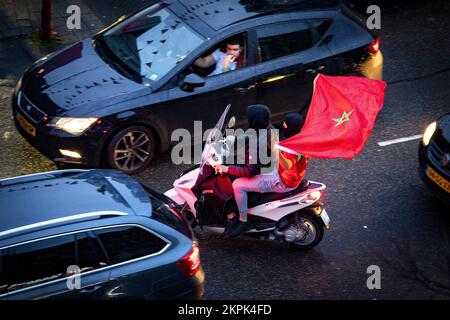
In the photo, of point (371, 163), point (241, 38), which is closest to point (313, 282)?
point (371, 163)

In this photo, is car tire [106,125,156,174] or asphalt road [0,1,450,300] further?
car tire [106,125,156,174]

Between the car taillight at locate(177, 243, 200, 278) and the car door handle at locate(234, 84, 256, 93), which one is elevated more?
the car door handle at locate(234, 84, 256, 93)

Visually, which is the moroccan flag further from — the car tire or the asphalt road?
the car tire

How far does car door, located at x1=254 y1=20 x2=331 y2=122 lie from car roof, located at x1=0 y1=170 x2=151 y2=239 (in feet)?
9.78

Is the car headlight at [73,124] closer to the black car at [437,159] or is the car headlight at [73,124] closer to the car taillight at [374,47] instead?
the black car at [437,159]

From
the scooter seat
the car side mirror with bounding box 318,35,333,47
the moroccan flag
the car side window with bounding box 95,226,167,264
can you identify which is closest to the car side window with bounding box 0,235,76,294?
the car side window with bounding box 95,226,167,264

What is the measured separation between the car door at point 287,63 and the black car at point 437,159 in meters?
1.75

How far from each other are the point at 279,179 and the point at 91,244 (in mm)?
2250

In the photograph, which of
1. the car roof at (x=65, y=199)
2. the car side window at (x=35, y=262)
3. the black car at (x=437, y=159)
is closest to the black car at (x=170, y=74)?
the car roof at (x=65, y=199)

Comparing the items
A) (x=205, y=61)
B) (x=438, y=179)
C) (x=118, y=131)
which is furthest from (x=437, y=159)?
(x=118, y=131)

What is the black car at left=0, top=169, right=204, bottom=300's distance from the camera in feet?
19.1

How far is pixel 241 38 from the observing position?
9.05 meters

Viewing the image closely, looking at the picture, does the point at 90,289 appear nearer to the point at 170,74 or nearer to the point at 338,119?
the point at 338,119

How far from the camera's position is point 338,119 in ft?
24.0
